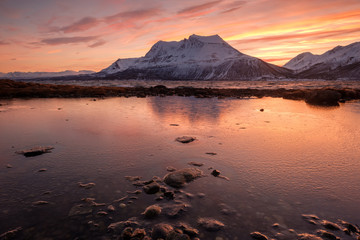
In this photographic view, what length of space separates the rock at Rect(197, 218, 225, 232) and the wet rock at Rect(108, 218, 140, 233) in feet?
4.61

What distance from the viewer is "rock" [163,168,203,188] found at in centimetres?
619

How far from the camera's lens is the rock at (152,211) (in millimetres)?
4707

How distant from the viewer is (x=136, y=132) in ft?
38.8

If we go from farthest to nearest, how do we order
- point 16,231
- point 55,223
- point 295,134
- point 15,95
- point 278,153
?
point 15,95 → point 295,134 → point 278,153 → point 55,223 → point 16,231

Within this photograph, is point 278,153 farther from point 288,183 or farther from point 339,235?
point 339,235

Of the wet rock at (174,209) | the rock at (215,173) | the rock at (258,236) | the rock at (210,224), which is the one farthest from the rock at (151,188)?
the rock at (258,236)

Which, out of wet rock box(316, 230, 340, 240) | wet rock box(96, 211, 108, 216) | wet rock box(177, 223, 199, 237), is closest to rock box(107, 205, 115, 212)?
wet rock box(96, 211, 108, 216)

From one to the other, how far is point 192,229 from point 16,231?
142 inches

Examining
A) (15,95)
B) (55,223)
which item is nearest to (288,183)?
(55,223)

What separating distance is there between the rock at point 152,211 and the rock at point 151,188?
82 cm

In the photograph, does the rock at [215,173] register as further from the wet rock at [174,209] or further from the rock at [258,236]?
the rock at [258,236]

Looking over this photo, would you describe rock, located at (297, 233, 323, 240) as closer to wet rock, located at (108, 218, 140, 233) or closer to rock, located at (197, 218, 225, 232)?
rock, located at (197, 218, 225, 232)

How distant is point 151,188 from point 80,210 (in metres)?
1.84

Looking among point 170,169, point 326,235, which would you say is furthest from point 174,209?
point 326,235
